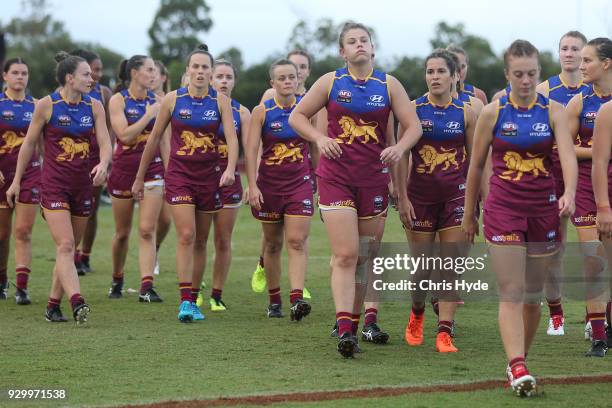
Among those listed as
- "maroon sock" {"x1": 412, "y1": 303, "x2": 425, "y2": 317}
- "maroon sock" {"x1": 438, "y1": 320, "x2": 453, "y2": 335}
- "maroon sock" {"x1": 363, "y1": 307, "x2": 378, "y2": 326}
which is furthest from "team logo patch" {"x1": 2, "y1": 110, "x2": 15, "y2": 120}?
"maroon sock" {"x1": 438, "y1": 320, "x2": 453, "y2": 335}

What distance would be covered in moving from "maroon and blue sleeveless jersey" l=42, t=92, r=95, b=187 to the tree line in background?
68.1 ft

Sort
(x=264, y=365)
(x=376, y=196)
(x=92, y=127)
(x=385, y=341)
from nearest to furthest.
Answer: (x=264, y=365) → (x=376, y=196) → (x=385, y=341) → (x=92, y=127)

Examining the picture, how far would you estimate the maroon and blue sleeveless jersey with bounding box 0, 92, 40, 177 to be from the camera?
12.1 m

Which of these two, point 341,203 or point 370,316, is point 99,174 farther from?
point 370,316

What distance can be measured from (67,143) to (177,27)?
249 ft

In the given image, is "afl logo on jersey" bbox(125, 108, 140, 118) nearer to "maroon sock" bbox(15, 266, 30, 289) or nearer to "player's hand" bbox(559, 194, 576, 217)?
"maroon sock" bbox(15, 266, 30, 289)

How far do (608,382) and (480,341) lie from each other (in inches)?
78.8

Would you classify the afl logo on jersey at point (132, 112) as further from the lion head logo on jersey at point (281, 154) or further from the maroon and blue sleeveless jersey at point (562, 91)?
the maroon and blue sleeveless jersey at point (562, 91)

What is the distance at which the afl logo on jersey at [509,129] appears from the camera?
722cm

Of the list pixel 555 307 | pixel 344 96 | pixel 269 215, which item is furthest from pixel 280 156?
pixel 555 307

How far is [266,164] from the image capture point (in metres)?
10.9

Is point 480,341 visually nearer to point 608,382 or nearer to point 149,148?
point 608,382

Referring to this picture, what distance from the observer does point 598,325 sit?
28.4ft

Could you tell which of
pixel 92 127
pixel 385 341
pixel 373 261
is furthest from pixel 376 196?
pixel 92 127
